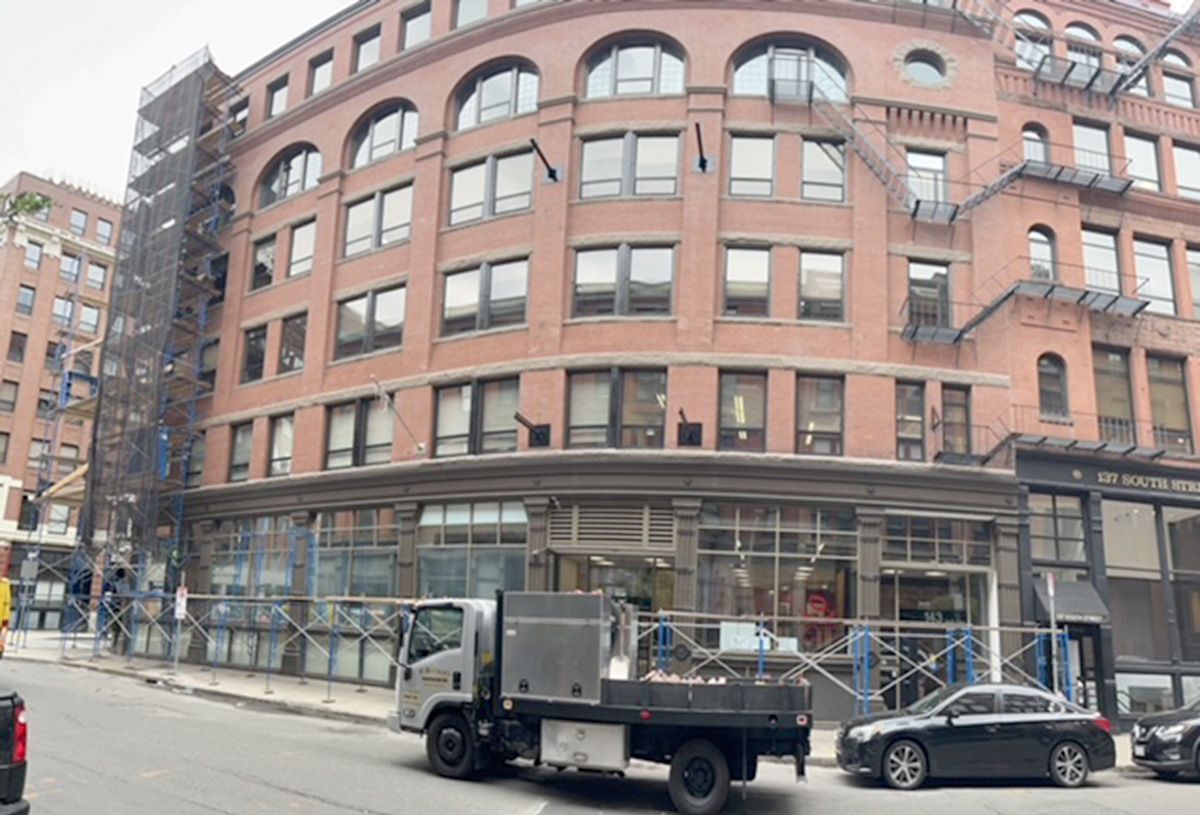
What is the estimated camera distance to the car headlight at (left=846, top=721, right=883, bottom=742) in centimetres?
1330

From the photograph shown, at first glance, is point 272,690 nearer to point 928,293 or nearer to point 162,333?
point 162,333

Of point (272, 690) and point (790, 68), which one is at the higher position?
point (790, 68)

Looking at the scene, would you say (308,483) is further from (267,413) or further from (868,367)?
(868,367)

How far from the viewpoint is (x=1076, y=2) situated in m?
26.2

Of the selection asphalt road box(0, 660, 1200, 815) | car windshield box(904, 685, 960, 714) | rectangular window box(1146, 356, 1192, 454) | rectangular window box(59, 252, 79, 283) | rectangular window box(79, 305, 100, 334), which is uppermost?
rectangular window box(59, 252, 79, 283)

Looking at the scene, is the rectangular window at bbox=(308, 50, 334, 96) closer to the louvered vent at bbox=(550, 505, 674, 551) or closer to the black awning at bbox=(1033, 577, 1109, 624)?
the louvered vent at bbox=(550, 505, 674, 551)

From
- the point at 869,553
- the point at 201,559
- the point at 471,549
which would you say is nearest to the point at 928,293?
the point at 869,553

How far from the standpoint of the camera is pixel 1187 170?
25.7 metres

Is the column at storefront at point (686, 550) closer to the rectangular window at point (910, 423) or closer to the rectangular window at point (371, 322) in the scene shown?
the rectangular window at point (910, 423)

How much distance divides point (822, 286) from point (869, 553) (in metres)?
6.58

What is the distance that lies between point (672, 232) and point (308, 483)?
12.8 metres

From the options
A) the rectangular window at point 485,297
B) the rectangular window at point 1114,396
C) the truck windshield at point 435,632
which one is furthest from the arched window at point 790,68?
the truck windshield at point 435,632

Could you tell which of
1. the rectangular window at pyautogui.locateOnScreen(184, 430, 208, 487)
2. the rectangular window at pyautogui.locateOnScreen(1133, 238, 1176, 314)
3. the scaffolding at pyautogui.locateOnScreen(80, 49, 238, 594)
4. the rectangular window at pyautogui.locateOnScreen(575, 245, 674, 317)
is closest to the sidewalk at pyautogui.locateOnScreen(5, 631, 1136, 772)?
the scaffolding at pyautogui.locateOnScreen(80, 49, 238, 594)

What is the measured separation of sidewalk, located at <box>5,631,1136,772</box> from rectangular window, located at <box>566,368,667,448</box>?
7.48 metres
